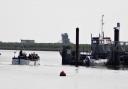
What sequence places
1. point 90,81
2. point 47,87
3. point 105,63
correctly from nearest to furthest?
point 47,87 < point 90,81 < point 105,63

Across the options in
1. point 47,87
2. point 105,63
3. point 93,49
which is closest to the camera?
point 47,87

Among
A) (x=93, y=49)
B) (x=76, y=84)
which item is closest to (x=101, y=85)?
(x=76, y=84)

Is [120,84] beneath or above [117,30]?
beneath

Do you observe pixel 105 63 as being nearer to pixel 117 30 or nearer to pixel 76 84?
pixel 117 30

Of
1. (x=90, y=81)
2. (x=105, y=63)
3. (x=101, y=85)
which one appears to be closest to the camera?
(x=101, y=85)

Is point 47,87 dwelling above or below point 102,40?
below

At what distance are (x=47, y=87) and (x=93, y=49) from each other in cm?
3864

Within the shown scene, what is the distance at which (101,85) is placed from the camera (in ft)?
141

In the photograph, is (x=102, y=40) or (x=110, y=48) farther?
(x=102, y=40)

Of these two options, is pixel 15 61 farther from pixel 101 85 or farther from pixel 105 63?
pixel 101 85

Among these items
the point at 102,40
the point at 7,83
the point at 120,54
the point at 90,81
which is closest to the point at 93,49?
the point at 102,40

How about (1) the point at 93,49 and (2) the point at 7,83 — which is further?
(1) the point at 93,49

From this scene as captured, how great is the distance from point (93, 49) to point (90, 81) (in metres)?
31.3

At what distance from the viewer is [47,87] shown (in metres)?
40.3
